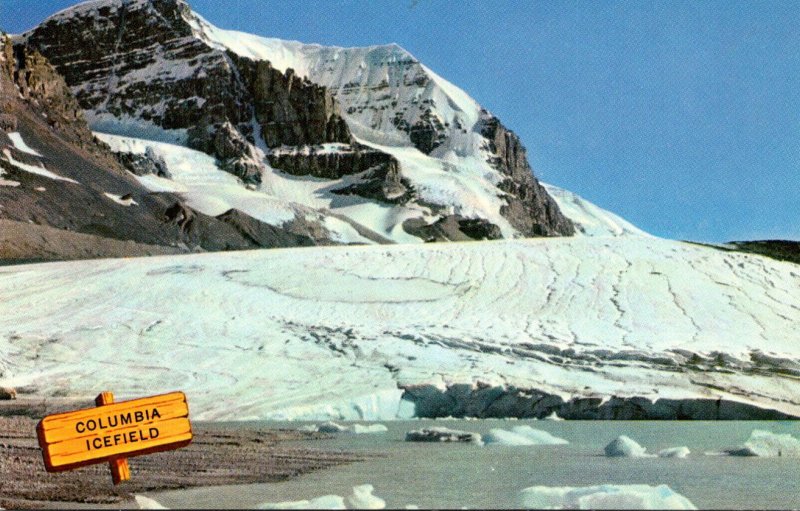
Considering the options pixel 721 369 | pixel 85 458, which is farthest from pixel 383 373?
pixel 85 458

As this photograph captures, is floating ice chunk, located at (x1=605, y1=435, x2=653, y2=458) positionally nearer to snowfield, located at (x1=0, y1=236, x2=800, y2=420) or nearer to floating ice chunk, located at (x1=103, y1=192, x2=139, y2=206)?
snowfield, located at (x1=0, y1=236, x2=800, y2=420)

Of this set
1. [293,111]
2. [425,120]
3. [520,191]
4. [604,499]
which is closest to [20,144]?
[293,111]

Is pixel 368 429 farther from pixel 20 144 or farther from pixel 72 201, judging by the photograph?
pixel 20 144

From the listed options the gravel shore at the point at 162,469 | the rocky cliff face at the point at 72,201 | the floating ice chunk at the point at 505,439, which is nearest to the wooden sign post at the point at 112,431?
the gravel shore at the point at 162,469

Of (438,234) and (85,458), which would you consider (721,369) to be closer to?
(85,458)

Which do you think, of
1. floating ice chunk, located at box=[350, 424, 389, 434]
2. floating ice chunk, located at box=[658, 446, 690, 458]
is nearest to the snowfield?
floating ice chunk, located at box=[350, 424, 389, 434]

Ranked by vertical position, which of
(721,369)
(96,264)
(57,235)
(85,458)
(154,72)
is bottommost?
(721,369)
